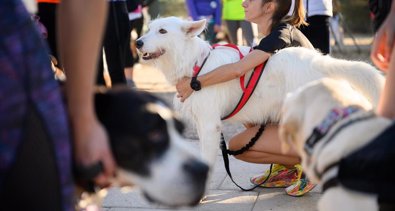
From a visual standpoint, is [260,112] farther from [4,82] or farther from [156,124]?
[4,82]

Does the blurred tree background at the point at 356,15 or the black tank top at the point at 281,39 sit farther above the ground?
the black tank top at the point at 281,39

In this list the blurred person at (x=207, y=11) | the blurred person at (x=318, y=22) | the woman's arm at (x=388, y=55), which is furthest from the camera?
the blurred person at (x=207, y=11)

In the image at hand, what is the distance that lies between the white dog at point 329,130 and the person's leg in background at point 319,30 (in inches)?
115

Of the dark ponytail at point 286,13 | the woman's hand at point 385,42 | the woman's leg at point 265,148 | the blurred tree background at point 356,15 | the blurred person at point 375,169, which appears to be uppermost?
the woman's hand at point 385,42

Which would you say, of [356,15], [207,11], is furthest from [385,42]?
[356,15]

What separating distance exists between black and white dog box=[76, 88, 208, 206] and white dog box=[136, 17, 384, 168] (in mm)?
2364

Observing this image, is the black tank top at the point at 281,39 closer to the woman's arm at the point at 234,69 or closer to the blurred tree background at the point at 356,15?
the woman's arm at the point at 234,69

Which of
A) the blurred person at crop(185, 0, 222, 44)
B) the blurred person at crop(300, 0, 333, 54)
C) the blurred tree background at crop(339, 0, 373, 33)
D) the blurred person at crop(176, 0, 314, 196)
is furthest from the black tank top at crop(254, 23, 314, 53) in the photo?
the blurred tree background at crop(339, 0, 373, 33)

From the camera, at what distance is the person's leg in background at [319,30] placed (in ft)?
17.3

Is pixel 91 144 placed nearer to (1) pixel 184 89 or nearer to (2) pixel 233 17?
(1) pixel 184 89

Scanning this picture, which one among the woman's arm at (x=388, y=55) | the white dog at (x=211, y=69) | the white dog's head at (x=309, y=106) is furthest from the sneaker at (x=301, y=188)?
the woman's arm at (x=388, y=55)

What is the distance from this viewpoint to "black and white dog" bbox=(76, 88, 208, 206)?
69.0 inches

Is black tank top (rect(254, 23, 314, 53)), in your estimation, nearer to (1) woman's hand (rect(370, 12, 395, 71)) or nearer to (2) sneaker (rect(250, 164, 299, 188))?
(2) sneaker (rect(250, 164, 299, 188))

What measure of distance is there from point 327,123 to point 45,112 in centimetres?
110
